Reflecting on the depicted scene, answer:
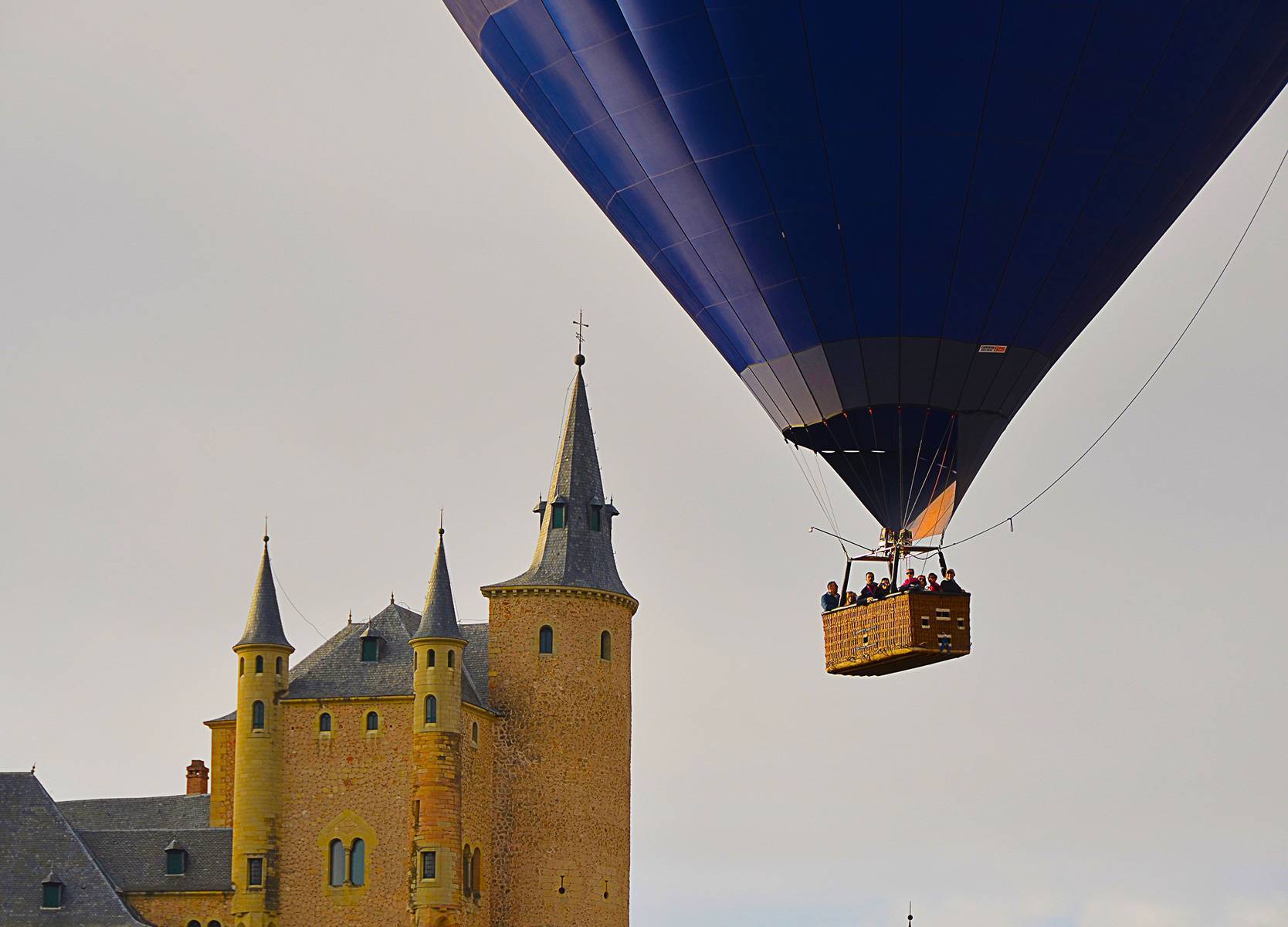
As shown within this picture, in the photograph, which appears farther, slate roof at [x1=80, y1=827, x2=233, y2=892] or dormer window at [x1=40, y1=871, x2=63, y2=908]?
slate roof at [x1=80, y1=827, x2=233, y2=892]

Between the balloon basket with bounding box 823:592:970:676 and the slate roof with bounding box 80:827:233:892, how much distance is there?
32.7 meters

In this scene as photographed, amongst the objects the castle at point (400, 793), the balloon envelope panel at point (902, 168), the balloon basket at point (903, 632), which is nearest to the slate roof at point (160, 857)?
the castle at point (400, 793)

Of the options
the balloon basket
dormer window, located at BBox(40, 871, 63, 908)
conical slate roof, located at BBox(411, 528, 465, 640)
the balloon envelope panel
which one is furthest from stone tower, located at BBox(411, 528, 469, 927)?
the balloon basket

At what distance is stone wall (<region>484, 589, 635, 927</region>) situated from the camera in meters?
61.7

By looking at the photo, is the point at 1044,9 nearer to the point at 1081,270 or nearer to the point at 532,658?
the point at 1081,270

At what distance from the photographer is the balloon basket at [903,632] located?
30.0 meters

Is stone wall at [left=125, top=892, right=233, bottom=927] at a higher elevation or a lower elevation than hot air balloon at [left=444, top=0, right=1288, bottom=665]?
lower

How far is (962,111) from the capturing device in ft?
98.7

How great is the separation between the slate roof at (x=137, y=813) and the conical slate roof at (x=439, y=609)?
22.0 ft

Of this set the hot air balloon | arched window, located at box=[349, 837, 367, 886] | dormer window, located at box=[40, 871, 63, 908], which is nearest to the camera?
the hot air balloon

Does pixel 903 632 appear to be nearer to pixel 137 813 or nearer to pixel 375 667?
pixel 375 667

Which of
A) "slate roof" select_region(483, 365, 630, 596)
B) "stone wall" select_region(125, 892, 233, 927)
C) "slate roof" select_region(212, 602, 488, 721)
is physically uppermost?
"slate roof" select_region(483, 365, 630, 596)

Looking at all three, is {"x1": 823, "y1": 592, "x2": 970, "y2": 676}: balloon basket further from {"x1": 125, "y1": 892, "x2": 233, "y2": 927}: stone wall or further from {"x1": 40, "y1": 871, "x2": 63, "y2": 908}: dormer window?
{"x1": 40, "y1": 871, "x2": 63, "y2": 908}: dormer window

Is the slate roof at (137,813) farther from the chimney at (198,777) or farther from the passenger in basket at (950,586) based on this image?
the passenger in basket at (950,586)
